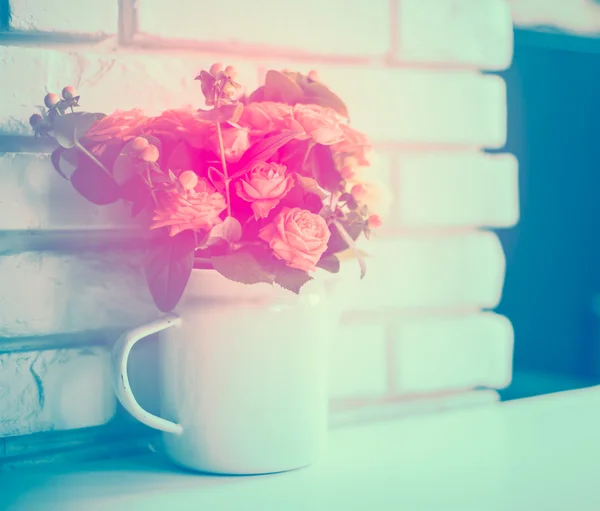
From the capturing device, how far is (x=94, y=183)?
607 millimetres

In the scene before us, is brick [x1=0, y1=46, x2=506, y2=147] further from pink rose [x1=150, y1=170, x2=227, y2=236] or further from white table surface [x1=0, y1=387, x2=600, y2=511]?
white table surface [x1=0, y1=387, x2=600, y2=511]

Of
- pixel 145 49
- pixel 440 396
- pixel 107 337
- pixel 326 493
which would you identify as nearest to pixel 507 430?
pixel 440 396

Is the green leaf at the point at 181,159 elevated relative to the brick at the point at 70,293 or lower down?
elevated

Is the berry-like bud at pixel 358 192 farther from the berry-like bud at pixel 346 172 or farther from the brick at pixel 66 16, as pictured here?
the brick at pixel 66 16

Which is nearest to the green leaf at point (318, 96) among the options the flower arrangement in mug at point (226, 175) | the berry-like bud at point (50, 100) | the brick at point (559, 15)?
the flower arrangement in mug at point (226, 175)

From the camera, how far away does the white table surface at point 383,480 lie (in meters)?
0.55

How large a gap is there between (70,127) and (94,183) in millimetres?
57

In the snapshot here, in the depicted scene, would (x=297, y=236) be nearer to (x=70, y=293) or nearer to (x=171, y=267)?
(x=171, y=267)

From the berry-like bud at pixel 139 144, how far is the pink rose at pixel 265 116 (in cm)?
9

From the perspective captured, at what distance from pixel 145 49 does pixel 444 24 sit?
1.33 ft

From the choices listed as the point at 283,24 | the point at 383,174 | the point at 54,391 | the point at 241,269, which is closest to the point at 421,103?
the point at 383,174

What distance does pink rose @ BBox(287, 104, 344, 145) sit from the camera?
1.81 ft

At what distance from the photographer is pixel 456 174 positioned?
34.4 inches

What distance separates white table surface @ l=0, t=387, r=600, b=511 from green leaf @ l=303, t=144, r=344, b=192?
28cm
